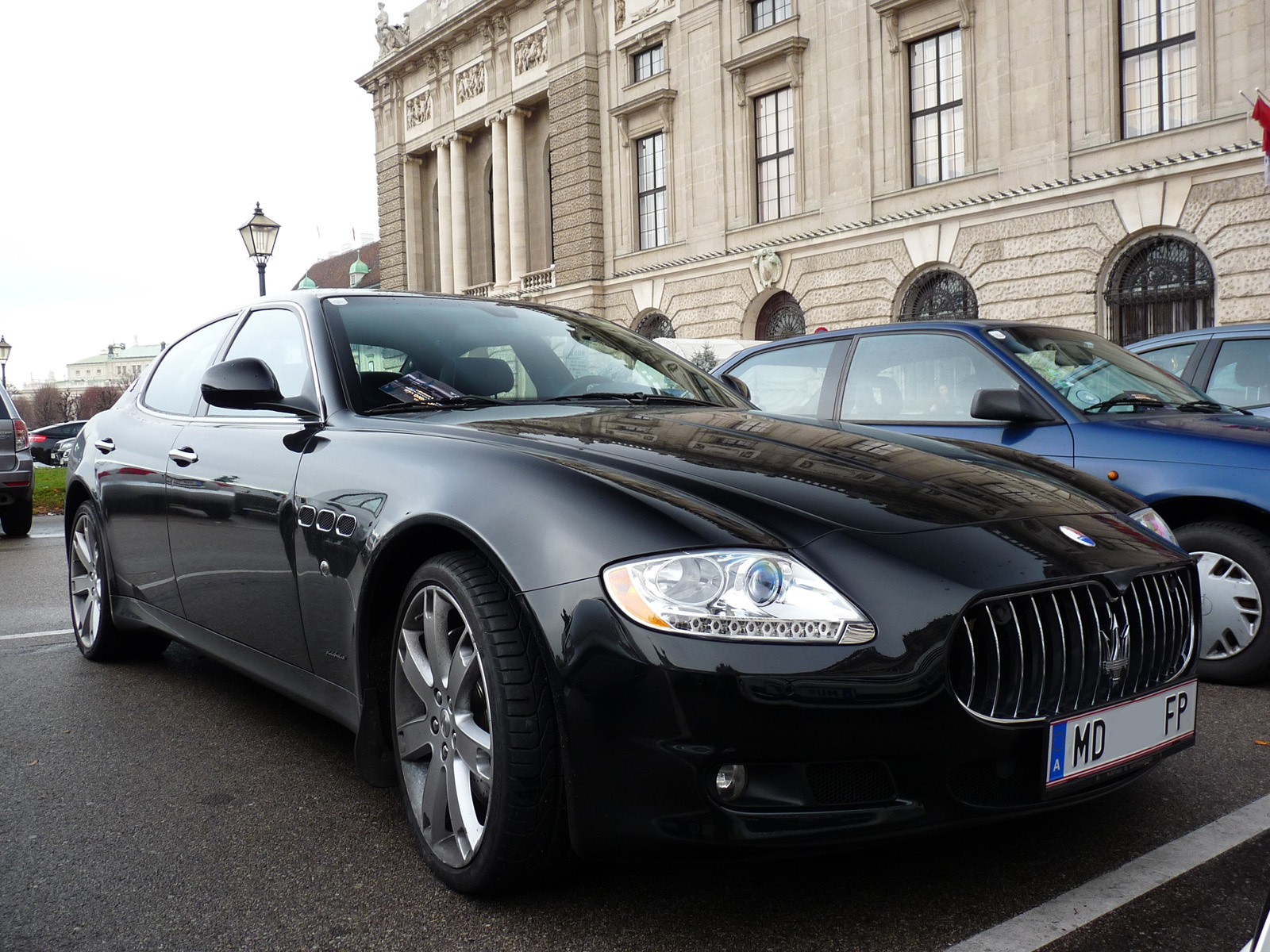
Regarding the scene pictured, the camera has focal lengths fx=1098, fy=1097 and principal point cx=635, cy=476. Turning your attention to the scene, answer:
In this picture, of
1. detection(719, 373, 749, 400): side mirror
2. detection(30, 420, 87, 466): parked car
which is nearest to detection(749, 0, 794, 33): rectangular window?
detection(30, 420, 87, 466): parked car

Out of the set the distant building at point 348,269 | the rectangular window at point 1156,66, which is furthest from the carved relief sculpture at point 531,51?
the distant building at point 348,269

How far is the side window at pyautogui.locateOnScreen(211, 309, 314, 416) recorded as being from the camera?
11.0 feet

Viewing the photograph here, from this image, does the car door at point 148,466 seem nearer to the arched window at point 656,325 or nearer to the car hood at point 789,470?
the car hood at point 789,470

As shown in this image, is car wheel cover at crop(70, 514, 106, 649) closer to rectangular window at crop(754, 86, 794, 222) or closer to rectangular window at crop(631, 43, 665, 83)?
rectangular window at crop(754, 86, 794, 222)

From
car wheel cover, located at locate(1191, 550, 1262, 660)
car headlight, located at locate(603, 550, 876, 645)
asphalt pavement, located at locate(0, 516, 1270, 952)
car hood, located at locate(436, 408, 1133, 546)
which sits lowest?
asphalt pavement, located at locate(0, 516, 1270, 952)

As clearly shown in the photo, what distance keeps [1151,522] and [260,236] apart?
14781 mm

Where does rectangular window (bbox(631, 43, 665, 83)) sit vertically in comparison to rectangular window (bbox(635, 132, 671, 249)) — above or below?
above

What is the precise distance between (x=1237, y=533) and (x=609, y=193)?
27036 millimetres

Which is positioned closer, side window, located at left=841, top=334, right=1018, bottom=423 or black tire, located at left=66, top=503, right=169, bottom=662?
black tire, located at left=66, top=503, right=169, bottom=662

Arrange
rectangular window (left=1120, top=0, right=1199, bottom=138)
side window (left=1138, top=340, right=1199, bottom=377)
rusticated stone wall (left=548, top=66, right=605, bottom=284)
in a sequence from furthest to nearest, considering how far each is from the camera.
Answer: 1. rusticated stone wall (left=548, top=66, right=605, bottom=284)
2. rectangular window (left=1120, top=0, right=1199, bottom=138)
3. side window (left=1138, top=340, right=1199, bottom=377)

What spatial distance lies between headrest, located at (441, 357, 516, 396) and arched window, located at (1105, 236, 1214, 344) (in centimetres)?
1723

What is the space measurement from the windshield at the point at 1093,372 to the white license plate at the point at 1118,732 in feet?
8.39

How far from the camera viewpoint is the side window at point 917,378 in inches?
203

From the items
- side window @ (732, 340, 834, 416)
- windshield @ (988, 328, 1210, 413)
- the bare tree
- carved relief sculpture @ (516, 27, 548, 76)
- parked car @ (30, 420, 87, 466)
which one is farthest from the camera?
the bare tree
